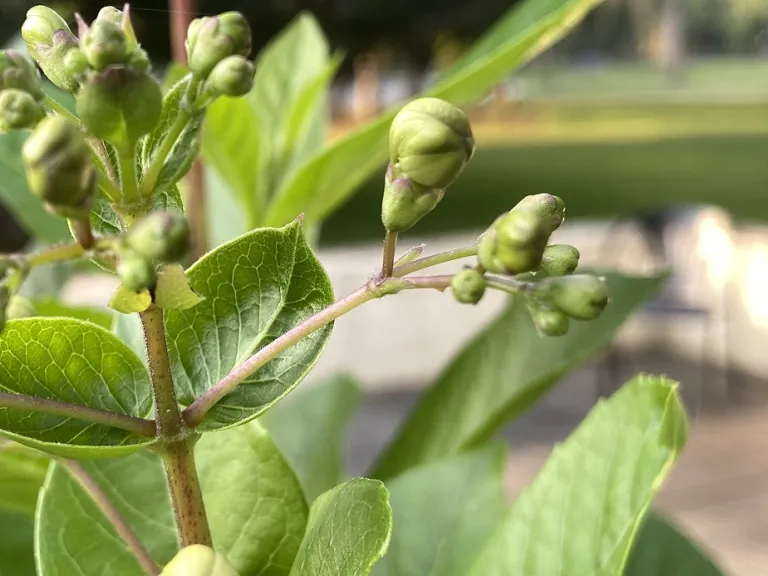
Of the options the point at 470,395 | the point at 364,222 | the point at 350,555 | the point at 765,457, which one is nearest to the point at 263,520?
the point at 350,555

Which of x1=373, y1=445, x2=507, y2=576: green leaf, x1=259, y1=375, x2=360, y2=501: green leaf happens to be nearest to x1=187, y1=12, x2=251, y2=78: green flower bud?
x1=373, y1=445, x2=507, y2=576: green leaf

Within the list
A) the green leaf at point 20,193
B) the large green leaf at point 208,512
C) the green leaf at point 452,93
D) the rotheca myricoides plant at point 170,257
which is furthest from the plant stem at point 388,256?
the green leaf at point 20,193

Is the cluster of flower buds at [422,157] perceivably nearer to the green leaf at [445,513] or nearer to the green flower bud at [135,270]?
the green flower bud at [135,270]

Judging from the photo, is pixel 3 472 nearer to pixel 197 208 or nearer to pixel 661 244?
pixel 197 208

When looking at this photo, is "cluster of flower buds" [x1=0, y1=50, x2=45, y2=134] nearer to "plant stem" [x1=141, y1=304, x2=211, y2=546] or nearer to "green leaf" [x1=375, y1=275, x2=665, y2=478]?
"plant stem" [x1=141, y1=304, x2=211, y2=546]

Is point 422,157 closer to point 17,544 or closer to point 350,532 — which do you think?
point 350,532

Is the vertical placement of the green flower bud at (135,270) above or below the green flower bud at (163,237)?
below
